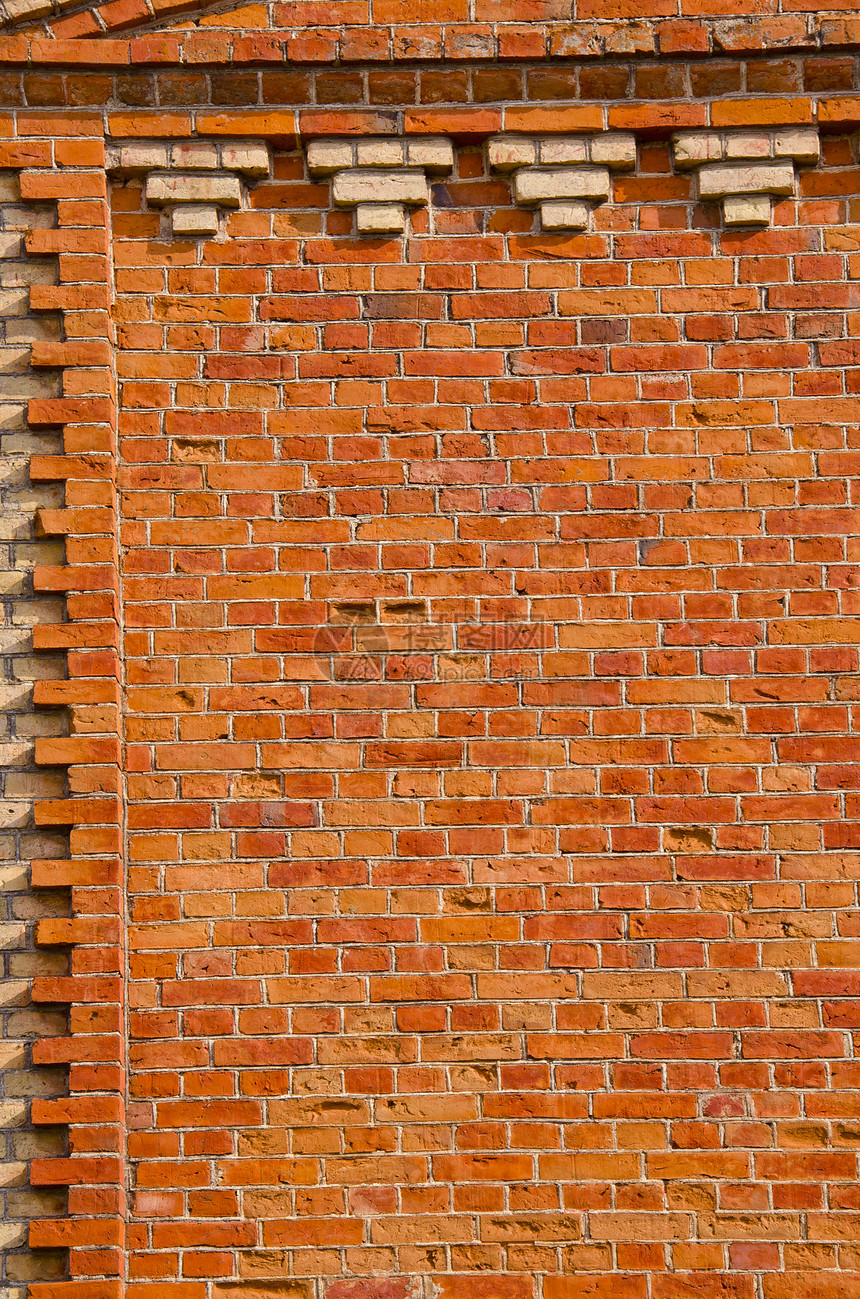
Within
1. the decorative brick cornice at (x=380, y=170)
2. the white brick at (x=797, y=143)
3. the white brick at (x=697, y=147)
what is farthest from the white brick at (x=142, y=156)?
the white brick at (x=797, y=143)

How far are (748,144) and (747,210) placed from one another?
0.63ft

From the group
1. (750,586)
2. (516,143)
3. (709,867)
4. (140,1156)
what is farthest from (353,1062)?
(516,143)

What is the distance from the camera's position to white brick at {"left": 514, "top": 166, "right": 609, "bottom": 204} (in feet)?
11.2

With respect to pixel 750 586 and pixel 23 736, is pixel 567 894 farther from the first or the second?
pixel 23 736

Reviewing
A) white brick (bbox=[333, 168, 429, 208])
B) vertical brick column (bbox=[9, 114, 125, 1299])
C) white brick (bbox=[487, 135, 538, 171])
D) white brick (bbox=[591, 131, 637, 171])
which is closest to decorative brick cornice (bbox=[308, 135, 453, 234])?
white brick (bbox=[333, 168, 429, 208])

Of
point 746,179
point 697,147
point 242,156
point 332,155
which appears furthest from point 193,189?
point 746,179

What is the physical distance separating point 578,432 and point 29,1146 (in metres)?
2.46

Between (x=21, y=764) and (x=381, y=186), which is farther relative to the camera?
(x=381, y=186)

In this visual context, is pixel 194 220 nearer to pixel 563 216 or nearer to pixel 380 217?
pixel 380 217

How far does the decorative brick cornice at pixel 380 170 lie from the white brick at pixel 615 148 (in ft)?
1.39

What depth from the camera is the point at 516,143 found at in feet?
11.2

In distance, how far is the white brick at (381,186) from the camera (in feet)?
11.2

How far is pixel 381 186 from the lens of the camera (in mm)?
3414

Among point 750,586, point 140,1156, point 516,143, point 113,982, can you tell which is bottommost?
point 140,1156
